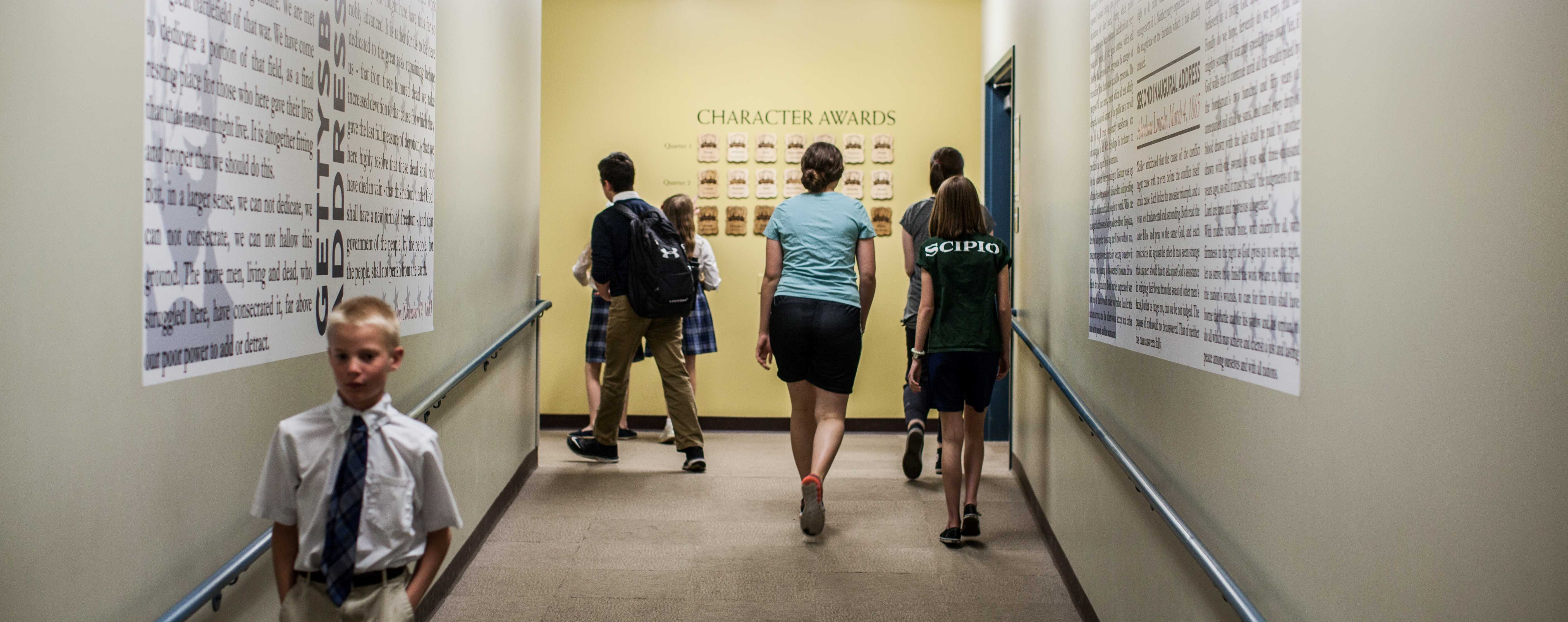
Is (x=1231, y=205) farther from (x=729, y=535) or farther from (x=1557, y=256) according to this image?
(x=729, y=535)

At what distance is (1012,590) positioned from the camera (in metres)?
3.38

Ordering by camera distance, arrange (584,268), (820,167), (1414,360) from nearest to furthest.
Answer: (1414,360) < (820,167) < (584,268)

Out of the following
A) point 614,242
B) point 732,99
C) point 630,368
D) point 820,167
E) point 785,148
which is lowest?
point 630,368

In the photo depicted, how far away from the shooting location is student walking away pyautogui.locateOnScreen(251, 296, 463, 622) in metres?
1.52

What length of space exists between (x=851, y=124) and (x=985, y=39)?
995mm

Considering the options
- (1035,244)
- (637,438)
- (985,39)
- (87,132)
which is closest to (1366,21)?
(87,132)

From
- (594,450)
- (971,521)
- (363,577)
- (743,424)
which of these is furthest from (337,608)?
(743,424)

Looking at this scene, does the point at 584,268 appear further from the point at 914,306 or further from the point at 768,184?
the point at 914,306

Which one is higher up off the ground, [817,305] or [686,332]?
[817,305]

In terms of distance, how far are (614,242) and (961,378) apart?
6.09ft

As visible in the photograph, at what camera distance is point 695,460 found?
5.10 metres

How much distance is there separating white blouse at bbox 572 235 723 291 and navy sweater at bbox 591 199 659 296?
0.94 metres

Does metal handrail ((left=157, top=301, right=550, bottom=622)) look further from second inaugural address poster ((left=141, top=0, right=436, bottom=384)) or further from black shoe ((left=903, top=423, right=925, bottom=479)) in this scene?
black shoe ((left=903, top=423, right=925, bottom=479))

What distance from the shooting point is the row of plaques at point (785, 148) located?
6441mm
